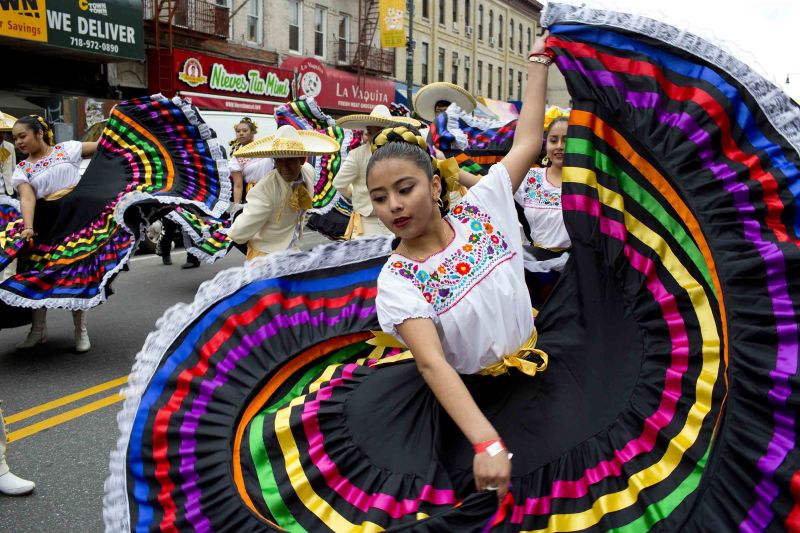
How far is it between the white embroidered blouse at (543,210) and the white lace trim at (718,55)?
2.26 metres

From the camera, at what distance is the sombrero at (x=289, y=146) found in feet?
17.4

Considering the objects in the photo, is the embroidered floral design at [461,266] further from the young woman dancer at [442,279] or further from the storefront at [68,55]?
the storefront at [68,55]

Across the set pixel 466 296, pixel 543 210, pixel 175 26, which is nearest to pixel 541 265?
pixel 466 296

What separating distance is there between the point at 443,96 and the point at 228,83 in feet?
50.0

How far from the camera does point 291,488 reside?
Result: 2234 millimetres

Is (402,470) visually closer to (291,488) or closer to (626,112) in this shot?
(291,488)

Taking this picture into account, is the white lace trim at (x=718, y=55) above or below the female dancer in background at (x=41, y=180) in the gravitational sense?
above

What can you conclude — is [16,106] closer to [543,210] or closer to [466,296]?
[543,210]

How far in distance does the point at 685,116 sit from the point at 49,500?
3.30m

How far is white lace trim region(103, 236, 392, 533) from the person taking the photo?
238cm

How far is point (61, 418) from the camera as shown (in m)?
4.69

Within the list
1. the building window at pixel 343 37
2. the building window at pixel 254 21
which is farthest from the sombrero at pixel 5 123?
the building window at pixel 343 37

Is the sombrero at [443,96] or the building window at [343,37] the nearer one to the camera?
the sombrero at [443,96]

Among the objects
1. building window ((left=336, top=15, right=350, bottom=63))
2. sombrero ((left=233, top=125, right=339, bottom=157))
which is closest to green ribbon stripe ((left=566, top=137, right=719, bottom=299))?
sombrero ((left=233, top=125, right=339, bottom=157))
